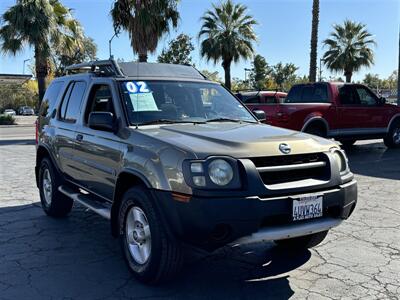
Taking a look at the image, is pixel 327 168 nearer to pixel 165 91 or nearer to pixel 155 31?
pixel 165 91

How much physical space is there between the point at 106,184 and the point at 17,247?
1385mm

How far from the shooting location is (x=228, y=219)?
11.5ft

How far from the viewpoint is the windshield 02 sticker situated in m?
4.89

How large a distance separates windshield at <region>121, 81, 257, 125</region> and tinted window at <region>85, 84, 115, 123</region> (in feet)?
0.87

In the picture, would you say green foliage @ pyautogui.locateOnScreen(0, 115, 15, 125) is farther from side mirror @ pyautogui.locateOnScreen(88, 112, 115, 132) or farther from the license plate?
the license plate

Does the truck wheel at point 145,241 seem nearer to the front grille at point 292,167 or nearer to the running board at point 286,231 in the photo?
the running board at point 286,231

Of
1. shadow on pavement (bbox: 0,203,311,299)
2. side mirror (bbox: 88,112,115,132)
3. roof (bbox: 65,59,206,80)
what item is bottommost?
shadow on pavement (bbox: 0,203,311,299)

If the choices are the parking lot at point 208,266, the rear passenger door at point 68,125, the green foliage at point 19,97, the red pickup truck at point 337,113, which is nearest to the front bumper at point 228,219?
the parking lot at point 208,266

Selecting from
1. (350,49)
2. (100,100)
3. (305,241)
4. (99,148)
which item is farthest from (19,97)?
(305,241)

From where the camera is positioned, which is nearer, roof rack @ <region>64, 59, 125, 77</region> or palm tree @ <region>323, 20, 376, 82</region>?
roof rack @ <region>64, 59, 125, 77</region>

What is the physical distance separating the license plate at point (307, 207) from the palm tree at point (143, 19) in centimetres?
1733

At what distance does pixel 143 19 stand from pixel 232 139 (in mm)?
17033

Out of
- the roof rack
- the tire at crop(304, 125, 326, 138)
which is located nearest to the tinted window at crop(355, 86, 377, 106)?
the tire at crop(304, 125, 326, 138)

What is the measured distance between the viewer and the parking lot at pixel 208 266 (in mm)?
3971
